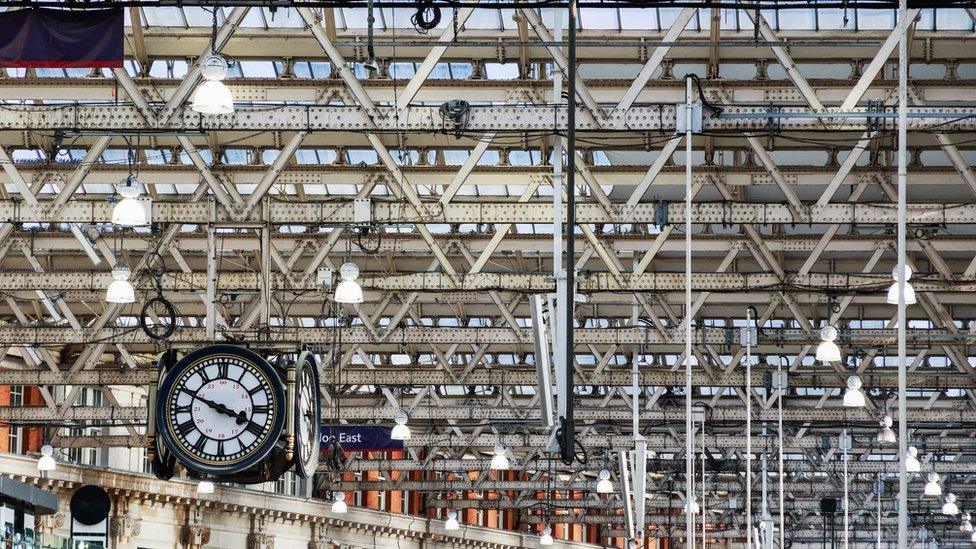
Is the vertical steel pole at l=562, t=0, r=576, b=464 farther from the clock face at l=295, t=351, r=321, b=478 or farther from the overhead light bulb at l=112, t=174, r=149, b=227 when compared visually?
the overhead light bulb at l=112, t=174, r=149, b=227

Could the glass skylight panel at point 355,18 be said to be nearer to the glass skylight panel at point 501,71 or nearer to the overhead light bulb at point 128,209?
the glass skylight panel at point 501,71

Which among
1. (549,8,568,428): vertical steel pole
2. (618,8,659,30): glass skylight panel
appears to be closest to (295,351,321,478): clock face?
(549,8,568,428): vertical steel pole

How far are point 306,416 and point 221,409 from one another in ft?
3.51

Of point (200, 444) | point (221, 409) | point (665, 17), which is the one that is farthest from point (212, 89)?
point (665, 17)

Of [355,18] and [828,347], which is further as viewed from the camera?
[828,347]

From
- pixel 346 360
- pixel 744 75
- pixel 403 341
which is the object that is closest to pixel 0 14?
pixel 744 75

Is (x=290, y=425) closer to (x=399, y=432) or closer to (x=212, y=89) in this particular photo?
(x=212, y=89)

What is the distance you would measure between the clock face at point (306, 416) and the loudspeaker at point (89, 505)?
2.53 meters

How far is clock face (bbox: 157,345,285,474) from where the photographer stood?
60.7 feet

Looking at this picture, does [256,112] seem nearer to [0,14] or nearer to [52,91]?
[0,14]

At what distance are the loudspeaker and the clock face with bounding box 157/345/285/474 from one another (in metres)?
1.56

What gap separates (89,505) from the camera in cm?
1973

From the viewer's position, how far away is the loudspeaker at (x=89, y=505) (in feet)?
64.4

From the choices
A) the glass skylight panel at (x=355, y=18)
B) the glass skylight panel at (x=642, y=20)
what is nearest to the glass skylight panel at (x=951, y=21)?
the glass skylight panel at (x=642, y=20)
